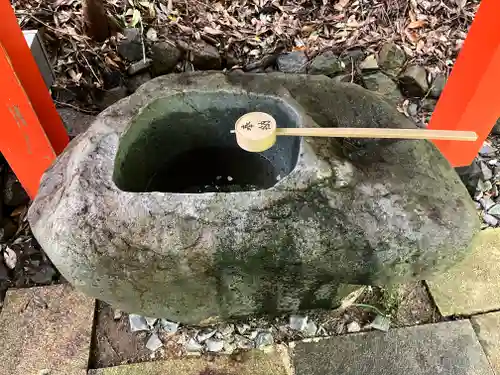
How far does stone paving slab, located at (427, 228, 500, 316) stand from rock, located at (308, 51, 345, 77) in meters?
1.25

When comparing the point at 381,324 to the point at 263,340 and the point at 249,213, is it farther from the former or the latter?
the point at 249,213

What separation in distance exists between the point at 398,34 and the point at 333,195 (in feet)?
6.90

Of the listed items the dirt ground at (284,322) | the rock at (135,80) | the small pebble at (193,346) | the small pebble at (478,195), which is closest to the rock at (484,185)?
the small pebble at (478,195)

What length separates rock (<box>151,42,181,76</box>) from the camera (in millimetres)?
2848

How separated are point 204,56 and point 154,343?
1.61 m

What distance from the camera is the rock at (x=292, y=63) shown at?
294 centimetres

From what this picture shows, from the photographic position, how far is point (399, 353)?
2.07 metres

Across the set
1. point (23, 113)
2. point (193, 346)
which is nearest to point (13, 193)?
point (23, 113)

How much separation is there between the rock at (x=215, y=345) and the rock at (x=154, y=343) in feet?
0.66

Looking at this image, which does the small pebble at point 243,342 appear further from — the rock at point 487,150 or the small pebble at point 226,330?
the rock at point 487,150

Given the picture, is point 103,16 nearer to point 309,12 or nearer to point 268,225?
point 309,12

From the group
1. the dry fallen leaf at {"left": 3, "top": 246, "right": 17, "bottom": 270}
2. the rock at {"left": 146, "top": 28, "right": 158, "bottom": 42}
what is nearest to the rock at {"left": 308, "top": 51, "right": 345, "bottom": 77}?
the rock at {"left": 146, "top": 28, "right": 158, "bottom": 42}

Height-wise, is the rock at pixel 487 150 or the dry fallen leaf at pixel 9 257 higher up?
the rock at pixel 487 150

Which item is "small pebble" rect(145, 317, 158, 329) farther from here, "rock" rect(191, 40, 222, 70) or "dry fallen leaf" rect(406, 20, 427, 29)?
"dry fallen leaf" rect(406, 20, 427, 29)
